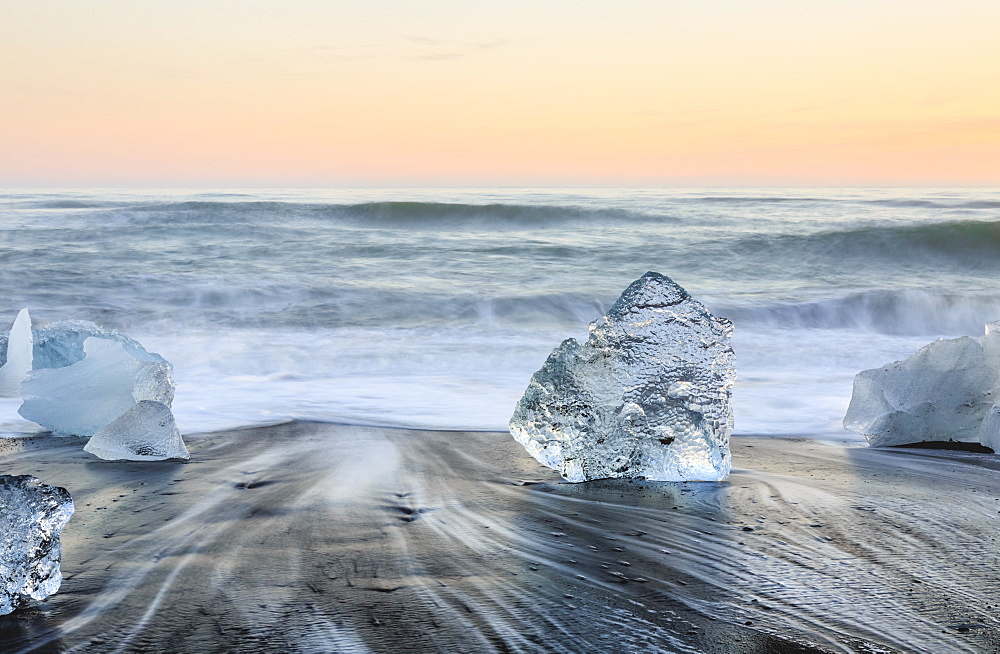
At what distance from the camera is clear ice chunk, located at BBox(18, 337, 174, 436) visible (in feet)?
11.6

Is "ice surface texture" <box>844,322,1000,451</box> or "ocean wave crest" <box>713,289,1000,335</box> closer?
"ice surface texture" <box>844,322,1000,451</box>

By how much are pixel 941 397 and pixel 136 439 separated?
3.35 metres

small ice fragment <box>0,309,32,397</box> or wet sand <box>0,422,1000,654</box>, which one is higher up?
small ice fragment <box>0,309,32,397</box>

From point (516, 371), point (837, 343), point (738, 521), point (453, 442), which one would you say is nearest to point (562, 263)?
point (837, 343)

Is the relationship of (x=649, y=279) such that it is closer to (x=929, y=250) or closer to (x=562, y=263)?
(x=562, y=263)

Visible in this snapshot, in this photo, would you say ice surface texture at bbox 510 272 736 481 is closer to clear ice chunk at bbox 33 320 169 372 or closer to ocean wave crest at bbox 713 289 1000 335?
clear ice chunk at bbox 33 320 169 372

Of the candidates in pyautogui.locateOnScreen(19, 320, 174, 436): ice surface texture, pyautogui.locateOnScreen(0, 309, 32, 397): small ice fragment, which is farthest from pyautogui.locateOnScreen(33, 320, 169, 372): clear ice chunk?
pyautogui.locateOnScreen(19, 320, 174, 436): ice surface texture

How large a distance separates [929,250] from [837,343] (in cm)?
862

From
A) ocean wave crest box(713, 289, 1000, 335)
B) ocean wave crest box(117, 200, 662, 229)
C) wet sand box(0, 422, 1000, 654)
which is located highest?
ocean wave crest box(117, 200, 662, 229)

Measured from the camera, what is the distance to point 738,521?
246 cm

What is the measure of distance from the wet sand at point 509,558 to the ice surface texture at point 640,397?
4.0 inches

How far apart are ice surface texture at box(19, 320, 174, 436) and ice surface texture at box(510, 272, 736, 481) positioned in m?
1.62

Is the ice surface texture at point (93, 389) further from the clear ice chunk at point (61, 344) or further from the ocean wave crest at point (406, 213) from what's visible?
the ocean wave crest at point (406, 213)

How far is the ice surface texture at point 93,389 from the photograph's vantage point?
348 cm
